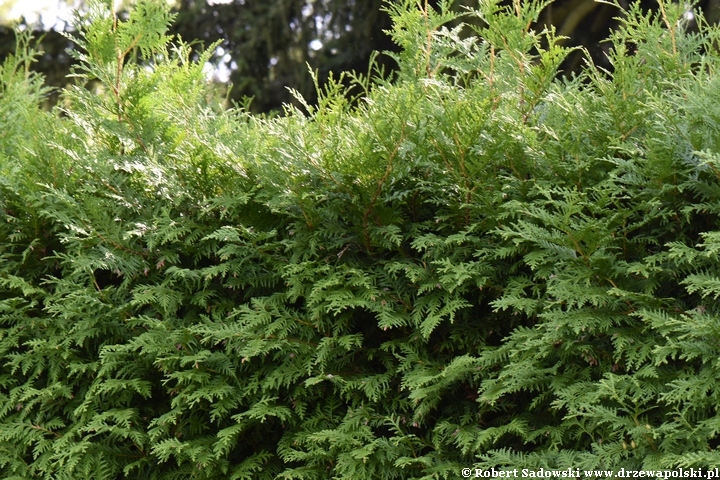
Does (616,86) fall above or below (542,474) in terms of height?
above

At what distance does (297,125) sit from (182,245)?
27.2 inches

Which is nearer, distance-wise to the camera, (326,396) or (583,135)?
(583,135)

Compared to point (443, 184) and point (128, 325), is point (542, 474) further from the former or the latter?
point (128, 325)

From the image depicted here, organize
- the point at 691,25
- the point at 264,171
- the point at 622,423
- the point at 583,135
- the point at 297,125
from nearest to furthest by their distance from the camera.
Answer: the point at 622,423, the point at 583,135, the point at 264,171, the point at 297,125, the point at 691,25

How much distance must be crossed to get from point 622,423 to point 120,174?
7.14ft

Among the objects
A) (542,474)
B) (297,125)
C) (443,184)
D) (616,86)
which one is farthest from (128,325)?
(616,86)

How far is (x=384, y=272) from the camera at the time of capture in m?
2.58

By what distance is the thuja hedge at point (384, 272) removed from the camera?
2.17 m

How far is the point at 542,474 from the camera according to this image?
7.03 ft

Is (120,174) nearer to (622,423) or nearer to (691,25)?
(622,423)

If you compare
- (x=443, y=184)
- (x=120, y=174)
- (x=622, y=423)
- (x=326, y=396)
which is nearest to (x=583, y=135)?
(x=443, y=184)

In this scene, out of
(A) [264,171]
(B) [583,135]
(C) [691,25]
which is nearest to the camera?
(B) [583,135]

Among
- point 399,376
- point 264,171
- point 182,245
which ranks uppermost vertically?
point 264,171

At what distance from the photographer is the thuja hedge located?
85.5 inches
